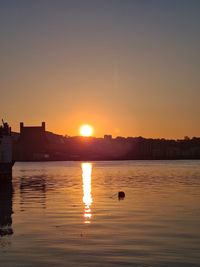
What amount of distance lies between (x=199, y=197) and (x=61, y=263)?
35.2m

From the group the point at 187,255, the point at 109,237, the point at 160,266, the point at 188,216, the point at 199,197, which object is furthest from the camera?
the point at 199,197

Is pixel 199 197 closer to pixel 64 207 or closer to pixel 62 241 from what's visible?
pixel 64 207

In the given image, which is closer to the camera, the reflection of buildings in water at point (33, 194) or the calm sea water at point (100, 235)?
the calm sea water at point (100, 235)

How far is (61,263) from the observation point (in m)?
21.1

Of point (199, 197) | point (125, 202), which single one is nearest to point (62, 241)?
point (125, 202)

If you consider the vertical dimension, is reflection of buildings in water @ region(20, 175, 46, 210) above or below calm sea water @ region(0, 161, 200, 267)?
above

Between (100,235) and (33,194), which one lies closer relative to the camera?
(100,235)

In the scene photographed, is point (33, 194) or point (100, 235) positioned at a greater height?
point (33, 194)

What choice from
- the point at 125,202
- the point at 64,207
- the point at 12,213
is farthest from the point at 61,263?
the point at 125,202

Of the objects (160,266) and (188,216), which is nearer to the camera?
(160,266)

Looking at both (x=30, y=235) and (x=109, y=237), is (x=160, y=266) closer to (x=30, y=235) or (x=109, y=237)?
(x=109, y=237)

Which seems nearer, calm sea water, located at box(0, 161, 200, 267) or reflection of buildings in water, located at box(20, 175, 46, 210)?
calm sea water, located at box(0, 161, 200, 267)

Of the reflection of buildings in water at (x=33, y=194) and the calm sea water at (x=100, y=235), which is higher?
the reflection of buildings in water at (x=33, y=194)

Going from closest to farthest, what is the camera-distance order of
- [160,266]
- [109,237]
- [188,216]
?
[160,266]
[109,237]
[188,216]
